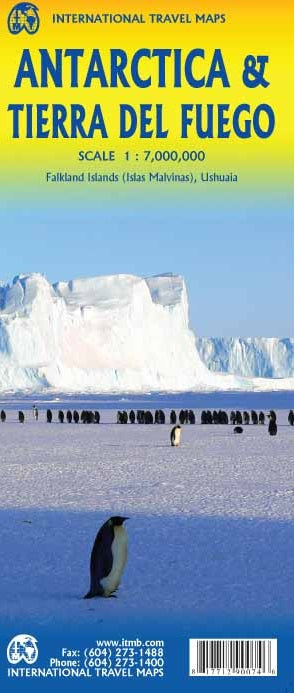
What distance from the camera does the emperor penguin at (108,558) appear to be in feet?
16.7

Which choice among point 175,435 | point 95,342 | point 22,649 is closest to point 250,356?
point 95,342

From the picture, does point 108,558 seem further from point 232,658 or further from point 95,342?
point 95,342

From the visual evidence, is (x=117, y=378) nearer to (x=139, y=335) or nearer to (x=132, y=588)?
(x=139, y=335)

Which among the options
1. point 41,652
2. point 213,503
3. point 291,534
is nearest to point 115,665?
point 41,652

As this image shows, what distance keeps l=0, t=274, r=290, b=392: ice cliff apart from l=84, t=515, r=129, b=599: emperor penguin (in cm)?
7205

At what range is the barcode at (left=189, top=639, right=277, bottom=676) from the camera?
161 inches

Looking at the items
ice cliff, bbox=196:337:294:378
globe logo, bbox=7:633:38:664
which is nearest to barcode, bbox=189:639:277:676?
globe logo, bbox=7:633:38:664

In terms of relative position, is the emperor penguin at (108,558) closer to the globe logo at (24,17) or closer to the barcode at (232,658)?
the barcode at (232,658)

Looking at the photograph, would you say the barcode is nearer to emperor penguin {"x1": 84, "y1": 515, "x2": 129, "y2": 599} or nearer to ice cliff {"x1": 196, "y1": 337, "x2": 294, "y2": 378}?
emperor penguin {"x1": 84, "y1": 515, "x2": 129, "y2": 599}

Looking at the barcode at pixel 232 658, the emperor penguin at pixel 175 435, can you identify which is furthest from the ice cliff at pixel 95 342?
the barcode at pixel 232 658

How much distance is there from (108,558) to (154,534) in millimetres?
1801

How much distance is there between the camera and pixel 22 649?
13.9ft

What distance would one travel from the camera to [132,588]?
17.3ft

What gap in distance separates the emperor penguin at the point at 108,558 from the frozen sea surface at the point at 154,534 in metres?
0.11
